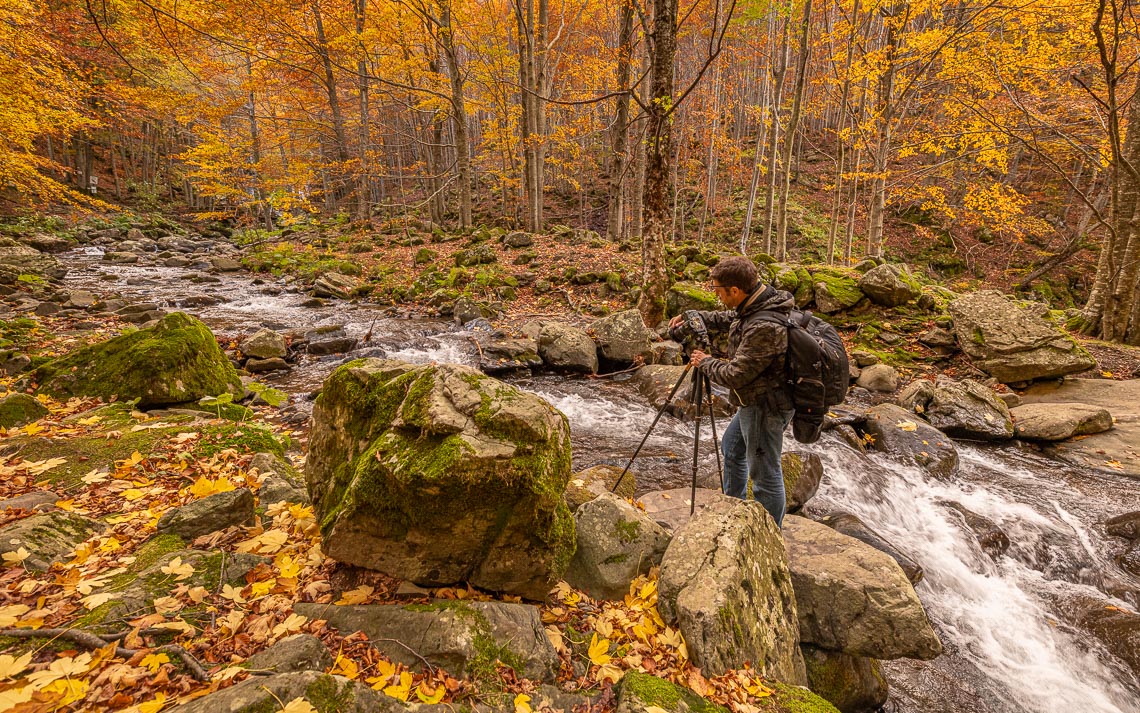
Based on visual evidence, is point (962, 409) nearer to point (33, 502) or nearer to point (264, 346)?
point (33, 502)

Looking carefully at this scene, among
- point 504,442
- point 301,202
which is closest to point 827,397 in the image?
point 504,442

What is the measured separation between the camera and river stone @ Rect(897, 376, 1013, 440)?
24.1ft

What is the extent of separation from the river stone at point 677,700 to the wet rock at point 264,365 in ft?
29.9

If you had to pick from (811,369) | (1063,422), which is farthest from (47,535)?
(1063,422)

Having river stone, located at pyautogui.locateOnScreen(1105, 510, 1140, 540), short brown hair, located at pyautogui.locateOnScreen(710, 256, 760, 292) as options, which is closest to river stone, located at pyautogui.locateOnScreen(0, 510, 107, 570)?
short brown hair, located at pyautogui.locateOnScreen(710, 256, 760, 292)

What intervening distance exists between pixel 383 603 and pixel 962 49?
2018 centimetres

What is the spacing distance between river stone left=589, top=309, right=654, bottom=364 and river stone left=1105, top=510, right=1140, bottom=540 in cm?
686

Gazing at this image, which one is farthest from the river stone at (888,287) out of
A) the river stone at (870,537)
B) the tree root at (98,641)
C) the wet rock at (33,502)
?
the wet rock at (33,502)

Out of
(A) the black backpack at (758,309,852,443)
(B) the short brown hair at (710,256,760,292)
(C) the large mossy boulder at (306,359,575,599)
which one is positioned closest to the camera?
(C) the large mossy boulder at (306,359,575,599)

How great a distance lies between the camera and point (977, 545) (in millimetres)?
5184

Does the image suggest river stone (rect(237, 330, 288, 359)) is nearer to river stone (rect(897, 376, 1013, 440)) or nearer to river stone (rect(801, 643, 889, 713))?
river stone (rect(801, 643, 889, 713))

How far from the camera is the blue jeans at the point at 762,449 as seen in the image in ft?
12.7

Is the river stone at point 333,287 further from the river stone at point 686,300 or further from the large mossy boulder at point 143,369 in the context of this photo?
the river stone at point 686,300

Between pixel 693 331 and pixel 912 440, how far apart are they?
5261 mm
